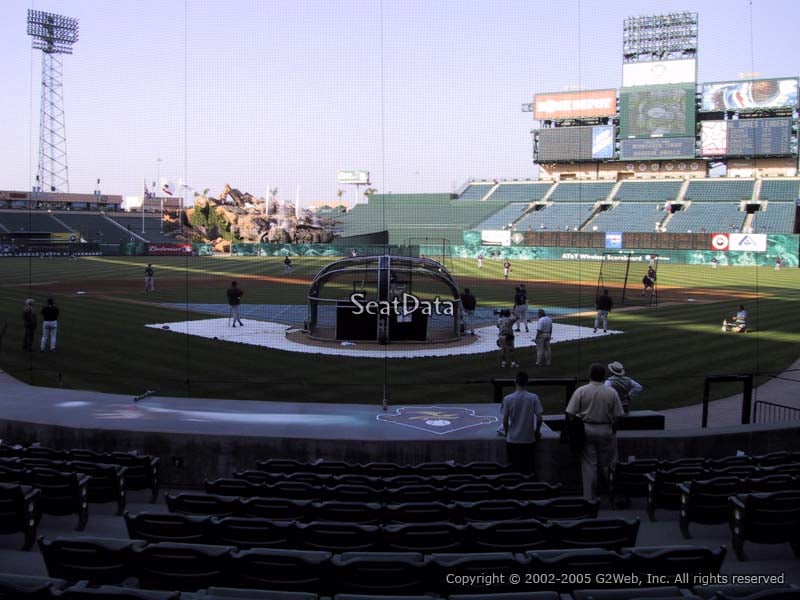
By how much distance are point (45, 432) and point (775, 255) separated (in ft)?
195

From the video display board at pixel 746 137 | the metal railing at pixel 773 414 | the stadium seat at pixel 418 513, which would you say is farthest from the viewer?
the video display board at pixel 746 137

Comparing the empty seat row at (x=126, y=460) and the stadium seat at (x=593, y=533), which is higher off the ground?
the stadium seat at (x=593, y=533)

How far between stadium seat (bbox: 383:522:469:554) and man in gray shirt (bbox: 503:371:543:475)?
3182 millimetres

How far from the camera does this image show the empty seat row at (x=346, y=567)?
13.6ft

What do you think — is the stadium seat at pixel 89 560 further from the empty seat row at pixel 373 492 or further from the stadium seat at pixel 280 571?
the empty seat row at pixel 373 492

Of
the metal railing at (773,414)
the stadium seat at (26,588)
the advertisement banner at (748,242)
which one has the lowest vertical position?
the metal railing at (773,414)

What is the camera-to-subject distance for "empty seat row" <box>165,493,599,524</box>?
5449 mm

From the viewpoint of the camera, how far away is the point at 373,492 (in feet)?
20.1

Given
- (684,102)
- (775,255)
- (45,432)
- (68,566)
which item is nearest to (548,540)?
(68,566)

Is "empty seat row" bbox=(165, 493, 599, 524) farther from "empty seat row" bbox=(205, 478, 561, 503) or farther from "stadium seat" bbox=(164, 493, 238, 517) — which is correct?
"empty seat row" bbox=(205, 478, 561, 503)

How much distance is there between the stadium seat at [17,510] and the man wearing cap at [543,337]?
516 inches

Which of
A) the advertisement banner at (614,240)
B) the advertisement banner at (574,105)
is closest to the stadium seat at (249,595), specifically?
the advertisement banner at (614,240)

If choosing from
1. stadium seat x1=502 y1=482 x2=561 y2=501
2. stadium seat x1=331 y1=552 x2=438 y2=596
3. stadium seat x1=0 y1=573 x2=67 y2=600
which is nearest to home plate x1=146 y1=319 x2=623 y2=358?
stadium seat x1=502 y1=482 x2=561 y2=501

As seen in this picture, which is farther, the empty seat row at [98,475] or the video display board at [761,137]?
the video display board at [761,137]
